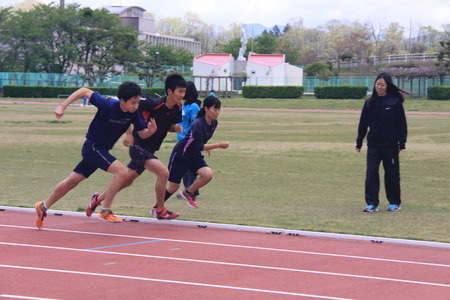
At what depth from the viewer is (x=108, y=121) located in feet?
26.3

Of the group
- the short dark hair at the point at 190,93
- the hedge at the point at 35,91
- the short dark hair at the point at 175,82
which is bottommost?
the hedge at the point at 35,91

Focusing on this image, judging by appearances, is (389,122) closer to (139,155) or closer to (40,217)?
(139,155)

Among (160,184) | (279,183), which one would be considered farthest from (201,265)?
(279,183)

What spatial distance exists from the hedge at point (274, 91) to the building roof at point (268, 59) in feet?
41.5

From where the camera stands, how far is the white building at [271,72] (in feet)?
253

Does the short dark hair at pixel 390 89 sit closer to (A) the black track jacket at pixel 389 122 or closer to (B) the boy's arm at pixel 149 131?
(A) the black track jacket at pixel 389 122

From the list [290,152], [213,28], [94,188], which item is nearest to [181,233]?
[94,188]

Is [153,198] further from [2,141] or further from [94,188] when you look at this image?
[2,141]

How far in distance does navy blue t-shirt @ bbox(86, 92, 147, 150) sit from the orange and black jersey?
0.25 m

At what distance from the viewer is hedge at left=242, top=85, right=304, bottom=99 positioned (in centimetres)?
6431

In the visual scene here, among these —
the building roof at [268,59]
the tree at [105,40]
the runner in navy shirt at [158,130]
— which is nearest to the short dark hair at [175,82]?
the runner in navy shirt at [158,130]

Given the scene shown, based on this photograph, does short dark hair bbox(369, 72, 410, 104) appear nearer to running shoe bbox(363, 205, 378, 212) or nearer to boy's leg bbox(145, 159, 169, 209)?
running shoe bbox(363, 205, 378, 212)

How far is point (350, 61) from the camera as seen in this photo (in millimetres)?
108125

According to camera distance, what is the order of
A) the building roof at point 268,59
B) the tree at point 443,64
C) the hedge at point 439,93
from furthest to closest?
the building roof at point 268,59 → the tree at point 443,64 → the hedge at point 439,93
